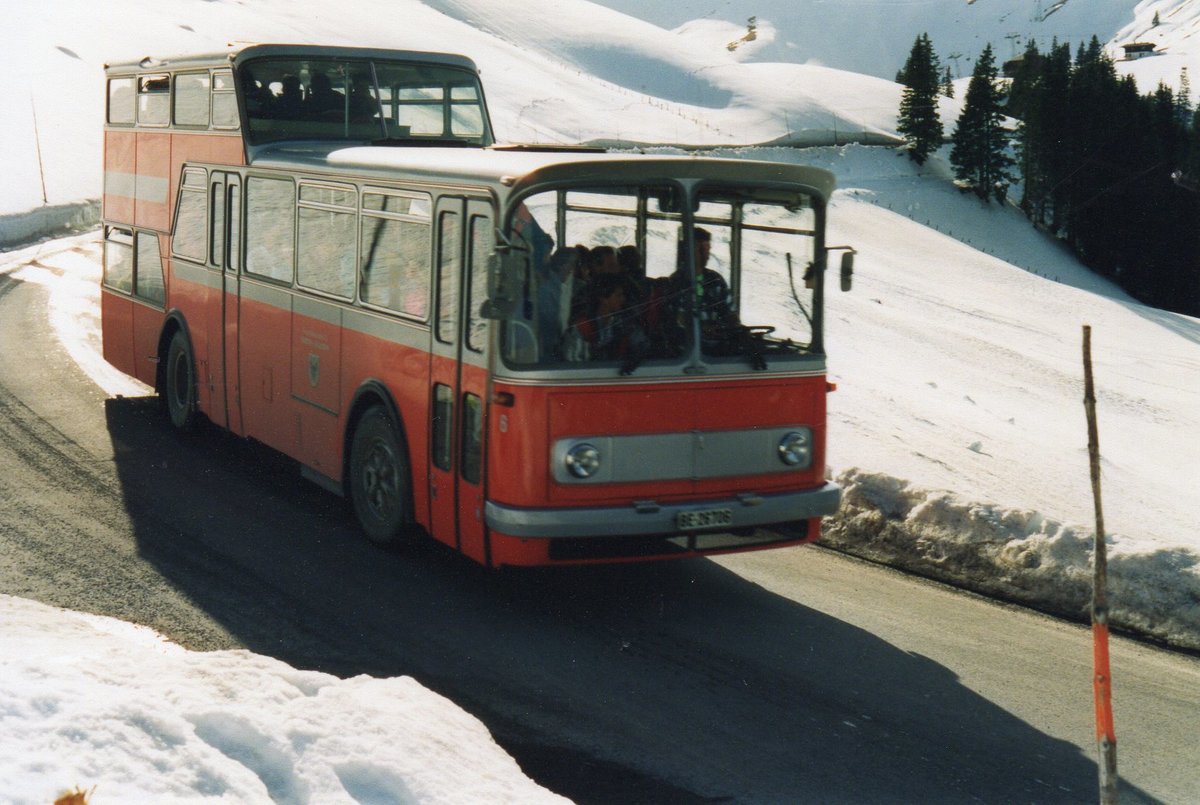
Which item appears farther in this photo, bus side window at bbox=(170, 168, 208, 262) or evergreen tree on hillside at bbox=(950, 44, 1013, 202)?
evergreen tree on hillside at bbox=(950, 44, 1013, 202)

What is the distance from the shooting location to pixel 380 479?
9906 millimetres

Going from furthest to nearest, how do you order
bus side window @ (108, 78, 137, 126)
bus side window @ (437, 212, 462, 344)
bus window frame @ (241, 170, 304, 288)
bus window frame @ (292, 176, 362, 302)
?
bus side window @ (108, 78, 137, 126)
bus window frame @ (241, 170, 304, 288)
bus window frame @ (292, 176, 362, 302)
bus side window @ (437, 212, 462, 344)

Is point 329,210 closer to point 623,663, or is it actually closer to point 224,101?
point 224,101

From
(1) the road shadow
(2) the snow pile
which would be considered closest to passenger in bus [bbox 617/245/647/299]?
(1) the road shadow

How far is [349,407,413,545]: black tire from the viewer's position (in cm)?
955

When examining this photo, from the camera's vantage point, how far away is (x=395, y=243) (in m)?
9.61

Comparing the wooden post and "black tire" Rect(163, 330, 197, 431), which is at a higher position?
the wooden post

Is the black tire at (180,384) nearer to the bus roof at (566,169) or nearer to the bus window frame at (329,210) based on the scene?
the bus window frame at (329,210)

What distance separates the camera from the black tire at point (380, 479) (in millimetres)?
9547

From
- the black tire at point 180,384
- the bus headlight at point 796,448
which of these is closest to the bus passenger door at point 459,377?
the bus headlight at point 796,448

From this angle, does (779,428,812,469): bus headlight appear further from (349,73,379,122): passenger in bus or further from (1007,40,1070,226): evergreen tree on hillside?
(1007,40,1070,226): evergreen tree on hillside

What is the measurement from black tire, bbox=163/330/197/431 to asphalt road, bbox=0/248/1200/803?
170 centimetres

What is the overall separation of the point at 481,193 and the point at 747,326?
180cm

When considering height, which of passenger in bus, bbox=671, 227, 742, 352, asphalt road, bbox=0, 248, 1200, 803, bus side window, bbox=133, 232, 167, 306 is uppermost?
passenger in bus, bbox=671, 227, 742, 352
